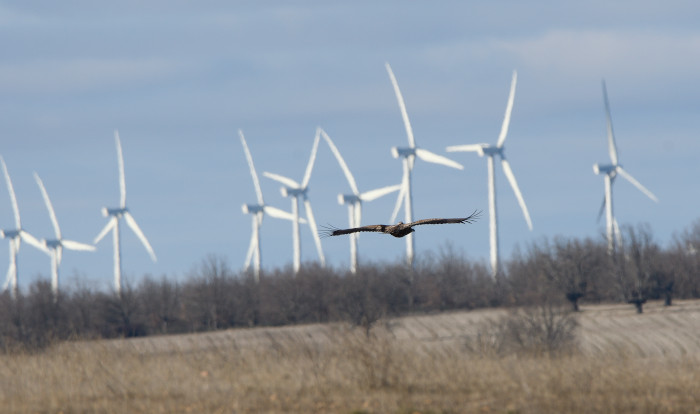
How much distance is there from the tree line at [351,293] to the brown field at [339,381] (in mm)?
49298

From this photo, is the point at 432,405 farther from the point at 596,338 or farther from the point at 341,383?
the point at 596,338

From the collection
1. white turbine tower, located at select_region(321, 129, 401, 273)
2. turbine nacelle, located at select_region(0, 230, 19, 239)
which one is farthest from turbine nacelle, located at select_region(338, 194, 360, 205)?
turbine nacelle, located at select_region(0, 230, 19, 239)

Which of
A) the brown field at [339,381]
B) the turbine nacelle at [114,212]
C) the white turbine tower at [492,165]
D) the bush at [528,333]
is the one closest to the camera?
the brown field at [339,381]

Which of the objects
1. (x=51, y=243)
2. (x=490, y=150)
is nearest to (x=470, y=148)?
(x=490, y=150)

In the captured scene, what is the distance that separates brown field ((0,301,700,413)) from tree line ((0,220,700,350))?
49.3m

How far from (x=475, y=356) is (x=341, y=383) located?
11573 millimetres

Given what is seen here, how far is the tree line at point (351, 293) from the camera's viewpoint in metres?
109

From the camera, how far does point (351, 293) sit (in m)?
106

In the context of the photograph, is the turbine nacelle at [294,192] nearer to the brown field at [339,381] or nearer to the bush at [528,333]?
the bush at [528,333]

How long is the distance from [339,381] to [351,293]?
5985 cm

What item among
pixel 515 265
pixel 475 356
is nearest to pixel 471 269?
pixel 515 265

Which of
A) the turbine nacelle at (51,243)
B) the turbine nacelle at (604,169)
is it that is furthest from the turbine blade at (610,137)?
the turbine nacelle at (51,243)

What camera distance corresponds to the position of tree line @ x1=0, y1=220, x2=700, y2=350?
109062 millimetres

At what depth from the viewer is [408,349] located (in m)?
52.9
